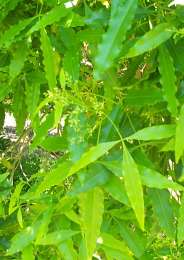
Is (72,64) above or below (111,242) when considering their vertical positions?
above

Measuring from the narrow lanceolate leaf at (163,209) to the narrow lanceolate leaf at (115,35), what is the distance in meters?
0.30

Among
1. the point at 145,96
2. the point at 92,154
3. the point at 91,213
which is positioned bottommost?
the point at 91,213

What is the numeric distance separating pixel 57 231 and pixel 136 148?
0.89 feet

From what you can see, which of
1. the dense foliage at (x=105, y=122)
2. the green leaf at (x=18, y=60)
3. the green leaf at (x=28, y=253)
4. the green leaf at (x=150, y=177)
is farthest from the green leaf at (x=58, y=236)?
the green leaf at (x=18, y=60)

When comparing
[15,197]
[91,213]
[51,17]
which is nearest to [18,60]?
[51,17]

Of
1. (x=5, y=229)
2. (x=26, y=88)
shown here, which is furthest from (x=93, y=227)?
(x=5, y=229)

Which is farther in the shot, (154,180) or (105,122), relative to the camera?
(105,122)

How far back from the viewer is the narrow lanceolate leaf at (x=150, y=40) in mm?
968

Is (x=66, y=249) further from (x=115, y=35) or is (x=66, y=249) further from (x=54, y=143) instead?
(x=115, y=35)

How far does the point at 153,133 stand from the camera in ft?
3.19

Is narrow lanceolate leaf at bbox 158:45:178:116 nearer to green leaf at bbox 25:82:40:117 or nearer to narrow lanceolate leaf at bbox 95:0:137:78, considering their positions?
narrow lanceolate leaf at bbox 95:0:137:78

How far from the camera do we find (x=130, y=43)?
1.07m

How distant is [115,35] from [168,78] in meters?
0.15

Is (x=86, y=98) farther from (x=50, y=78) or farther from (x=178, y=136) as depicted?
(x=178, y=136)
